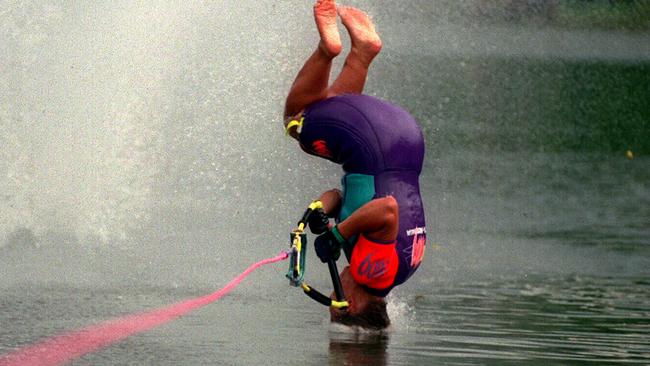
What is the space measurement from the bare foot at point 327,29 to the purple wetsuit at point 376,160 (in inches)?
9.2

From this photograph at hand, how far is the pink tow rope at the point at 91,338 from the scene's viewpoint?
612cm

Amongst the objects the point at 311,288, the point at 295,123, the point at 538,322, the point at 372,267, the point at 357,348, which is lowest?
the point at 357,348

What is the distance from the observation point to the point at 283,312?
7.66 m

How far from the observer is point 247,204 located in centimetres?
1187

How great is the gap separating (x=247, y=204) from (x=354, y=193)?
461 cm

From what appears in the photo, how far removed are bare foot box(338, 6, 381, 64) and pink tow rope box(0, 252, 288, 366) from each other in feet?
3.80

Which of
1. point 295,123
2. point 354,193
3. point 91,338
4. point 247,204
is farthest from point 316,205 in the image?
point 247,204

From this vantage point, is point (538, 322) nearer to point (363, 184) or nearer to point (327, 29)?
point (363, 184)

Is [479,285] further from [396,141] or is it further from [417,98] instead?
[417,98]

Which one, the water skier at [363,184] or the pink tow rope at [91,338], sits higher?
the water skier at [363,184]

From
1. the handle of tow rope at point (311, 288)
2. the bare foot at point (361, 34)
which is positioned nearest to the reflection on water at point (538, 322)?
the handle of tow rope at point (311, 288)

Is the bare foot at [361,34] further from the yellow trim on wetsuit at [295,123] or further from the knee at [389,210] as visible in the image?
the knee at [389,210]

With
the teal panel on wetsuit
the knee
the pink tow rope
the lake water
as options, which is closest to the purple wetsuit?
the teal panel on wetsuit

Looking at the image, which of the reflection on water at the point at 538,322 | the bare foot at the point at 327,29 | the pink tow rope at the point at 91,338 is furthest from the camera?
the bare foot at the point at 327,29
